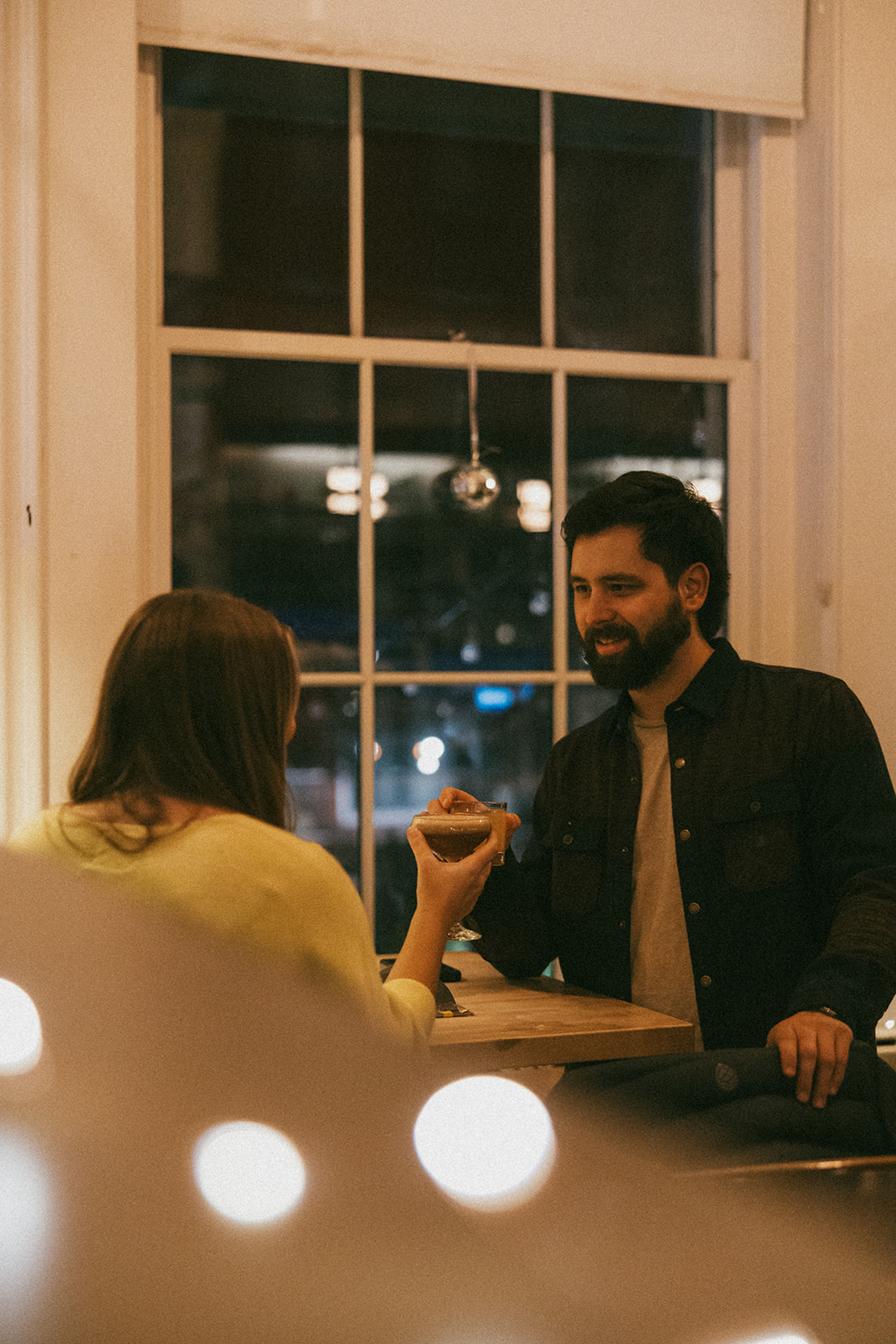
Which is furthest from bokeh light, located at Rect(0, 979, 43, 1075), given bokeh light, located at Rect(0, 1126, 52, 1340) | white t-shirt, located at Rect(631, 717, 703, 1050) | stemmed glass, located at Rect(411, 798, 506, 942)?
white t-shirt, located at Rect(631, 717, 703, 1050)

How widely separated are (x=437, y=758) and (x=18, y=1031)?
2036mm

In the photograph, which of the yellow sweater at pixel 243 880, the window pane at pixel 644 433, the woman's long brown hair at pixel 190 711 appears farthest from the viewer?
the window pane at pixel 644 433

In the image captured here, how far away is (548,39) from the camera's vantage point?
2.34m

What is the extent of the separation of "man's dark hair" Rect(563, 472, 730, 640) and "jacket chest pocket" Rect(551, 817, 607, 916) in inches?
15.8

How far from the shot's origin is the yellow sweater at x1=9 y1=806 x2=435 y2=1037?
91 cm

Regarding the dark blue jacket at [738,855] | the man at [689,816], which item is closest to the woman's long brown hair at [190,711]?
the man at [689,816]

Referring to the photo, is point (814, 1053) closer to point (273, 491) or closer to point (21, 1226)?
point (21, 1226)

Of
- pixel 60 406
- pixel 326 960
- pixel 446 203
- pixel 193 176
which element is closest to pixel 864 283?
pixel 446 203

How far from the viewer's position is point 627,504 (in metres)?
1.89

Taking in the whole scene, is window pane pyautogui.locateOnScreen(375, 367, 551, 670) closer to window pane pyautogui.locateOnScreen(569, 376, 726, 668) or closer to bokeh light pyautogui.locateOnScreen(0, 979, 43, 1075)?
window pane pyautogui.locateOnScreen(569, 376, 726, 668)

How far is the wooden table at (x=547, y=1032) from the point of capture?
146 cm

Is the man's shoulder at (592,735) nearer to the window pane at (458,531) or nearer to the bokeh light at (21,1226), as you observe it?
the window pane at (458,531)

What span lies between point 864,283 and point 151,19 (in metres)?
1.54

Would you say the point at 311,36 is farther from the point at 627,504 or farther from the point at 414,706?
the point at 414,706
